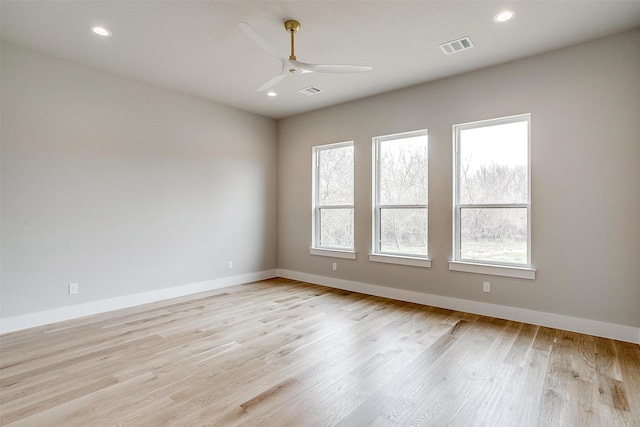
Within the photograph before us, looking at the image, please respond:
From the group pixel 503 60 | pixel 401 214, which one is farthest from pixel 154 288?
Answer: pixel 503 60

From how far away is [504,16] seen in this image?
291 centimetres

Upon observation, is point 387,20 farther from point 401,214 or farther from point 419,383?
point 419,383

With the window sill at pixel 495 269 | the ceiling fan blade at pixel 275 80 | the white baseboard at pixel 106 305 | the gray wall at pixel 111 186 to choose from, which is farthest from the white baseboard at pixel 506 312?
the ceiling fan blade at pixel 275 80

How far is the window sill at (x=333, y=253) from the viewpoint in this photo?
527cm

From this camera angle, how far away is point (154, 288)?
15.0ft

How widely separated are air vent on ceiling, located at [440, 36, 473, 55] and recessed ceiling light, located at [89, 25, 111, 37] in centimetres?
333

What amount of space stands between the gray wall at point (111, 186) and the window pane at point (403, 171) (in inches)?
93.6

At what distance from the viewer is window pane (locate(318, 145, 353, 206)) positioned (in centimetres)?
543

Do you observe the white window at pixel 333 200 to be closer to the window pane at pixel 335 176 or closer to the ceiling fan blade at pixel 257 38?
the window pane at pixel 335 176

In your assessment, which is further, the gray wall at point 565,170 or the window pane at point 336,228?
the window pane at point 336,228

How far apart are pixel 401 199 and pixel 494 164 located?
1.30 metres

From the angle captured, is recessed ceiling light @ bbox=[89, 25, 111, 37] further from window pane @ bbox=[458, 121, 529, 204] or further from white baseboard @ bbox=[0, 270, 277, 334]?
window pane @ bbox=[458, 121, 529, 204]

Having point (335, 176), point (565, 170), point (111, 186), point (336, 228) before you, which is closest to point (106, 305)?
point (111, 186)

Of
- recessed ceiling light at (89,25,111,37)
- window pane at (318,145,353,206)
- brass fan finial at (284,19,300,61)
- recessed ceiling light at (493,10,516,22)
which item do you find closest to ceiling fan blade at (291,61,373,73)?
brass fan finial at (284,19,300,61)
